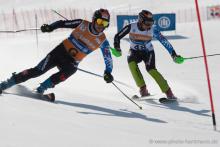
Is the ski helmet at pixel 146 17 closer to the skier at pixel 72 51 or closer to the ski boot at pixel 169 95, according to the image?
the skier at pixel 72 51

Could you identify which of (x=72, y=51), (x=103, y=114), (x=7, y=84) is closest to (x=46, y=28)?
(x=72, y=51)

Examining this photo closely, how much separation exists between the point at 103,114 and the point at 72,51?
1.72m

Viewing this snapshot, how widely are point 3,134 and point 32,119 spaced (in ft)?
2.53

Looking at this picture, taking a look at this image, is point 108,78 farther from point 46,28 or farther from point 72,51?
point 46,28

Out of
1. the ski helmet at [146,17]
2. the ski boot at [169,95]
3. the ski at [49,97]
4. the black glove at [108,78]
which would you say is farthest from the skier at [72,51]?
the ski boot at [169,95]

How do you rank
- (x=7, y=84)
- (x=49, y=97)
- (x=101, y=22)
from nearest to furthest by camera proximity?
1. (x=49, y=97)
2. (x=7, y=84)
3. (x=101, y=22)

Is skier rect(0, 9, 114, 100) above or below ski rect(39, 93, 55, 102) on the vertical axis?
above

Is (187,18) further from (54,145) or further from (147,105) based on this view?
(54,145)

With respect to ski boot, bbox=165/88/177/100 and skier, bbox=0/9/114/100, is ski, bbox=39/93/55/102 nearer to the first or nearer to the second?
skier, bbox=0/9/114/100

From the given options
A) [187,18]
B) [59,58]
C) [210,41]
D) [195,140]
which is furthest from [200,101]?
[187,18]

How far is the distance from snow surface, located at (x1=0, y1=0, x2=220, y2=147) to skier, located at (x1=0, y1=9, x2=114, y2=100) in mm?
336

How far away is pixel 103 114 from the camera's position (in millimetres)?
6359

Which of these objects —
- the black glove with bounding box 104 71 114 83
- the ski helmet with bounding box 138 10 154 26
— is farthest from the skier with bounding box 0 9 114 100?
the ski helmet with bounding box 138 10 154 26

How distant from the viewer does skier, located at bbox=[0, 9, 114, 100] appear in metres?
7.42
